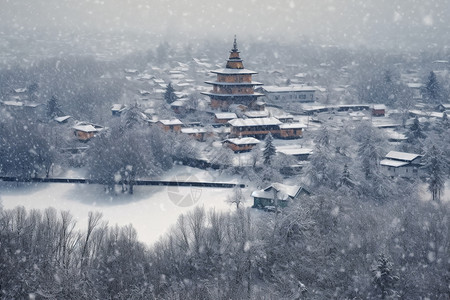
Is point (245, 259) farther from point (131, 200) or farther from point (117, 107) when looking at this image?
point (117, 107)

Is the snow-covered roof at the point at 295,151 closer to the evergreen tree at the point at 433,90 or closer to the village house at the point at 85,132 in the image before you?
Result: the village house at the point at 85,132

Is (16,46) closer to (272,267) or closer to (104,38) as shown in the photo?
(104,38)

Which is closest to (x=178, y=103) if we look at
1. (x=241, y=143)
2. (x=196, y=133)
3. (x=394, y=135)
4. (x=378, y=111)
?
(x=196, y=133)

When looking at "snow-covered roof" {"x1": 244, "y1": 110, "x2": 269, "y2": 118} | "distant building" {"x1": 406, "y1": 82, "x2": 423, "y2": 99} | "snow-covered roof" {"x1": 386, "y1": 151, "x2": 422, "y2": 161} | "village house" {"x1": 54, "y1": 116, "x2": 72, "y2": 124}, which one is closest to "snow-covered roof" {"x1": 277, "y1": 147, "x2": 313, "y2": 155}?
"snow-covered roof" {"x1": 386, "y1": 151, "x2": 422, "y2": 161}

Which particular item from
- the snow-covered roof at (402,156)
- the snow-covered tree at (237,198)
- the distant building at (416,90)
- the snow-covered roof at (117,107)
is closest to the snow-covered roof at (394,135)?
the snow-covered roof at (402,156)

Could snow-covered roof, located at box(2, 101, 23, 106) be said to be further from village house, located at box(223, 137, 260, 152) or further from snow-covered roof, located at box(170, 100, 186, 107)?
village house, located at box(223, 137, 260, 152)

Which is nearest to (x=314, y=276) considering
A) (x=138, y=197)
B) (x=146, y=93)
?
(x=138, y=197)
